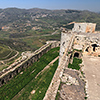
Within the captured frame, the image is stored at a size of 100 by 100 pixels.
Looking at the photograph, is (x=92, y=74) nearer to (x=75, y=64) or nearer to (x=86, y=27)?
(x=75, y=64)

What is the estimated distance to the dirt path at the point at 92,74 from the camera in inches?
435

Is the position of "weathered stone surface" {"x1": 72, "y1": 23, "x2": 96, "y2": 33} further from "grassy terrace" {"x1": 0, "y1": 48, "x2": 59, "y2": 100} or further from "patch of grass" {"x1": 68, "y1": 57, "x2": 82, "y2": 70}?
"grassy terrace" {"x1": 0, "y1": 48, "x2": 59, "y2": 100}

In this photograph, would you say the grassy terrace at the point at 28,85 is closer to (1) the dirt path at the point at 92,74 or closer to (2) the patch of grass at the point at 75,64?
(2) the patch of grass at the point at 75,64

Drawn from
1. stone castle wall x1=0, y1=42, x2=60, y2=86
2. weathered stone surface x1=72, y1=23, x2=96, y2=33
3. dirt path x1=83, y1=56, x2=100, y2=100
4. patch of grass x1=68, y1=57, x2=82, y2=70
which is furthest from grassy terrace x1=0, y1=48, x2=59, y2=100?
weathered stone surface x1=72, y1=23, x2=96, y2=33

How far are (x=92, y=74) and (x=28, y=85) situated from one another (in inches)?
585

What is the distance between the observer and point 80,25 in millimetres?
23812

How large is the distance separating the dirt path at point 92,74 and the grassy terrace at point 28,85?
10.3m

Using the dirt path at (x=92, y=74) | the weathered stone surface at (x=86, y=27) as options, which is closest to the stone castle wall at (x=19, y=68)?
the weathered stone surface at (x=86, y=27)

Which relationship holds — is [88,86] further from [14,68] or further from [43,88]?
[14,68]

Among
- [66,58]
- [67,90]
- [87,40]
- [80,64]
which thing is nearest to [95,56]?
[87,40]

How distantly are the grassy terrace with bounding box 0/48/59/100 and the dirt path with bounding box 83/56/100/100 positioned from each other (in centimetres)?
1032

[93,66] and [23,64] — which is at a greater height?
[93,66]

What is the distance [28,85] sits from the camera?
22.8 m

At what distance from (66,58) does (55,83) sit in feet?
17.8
